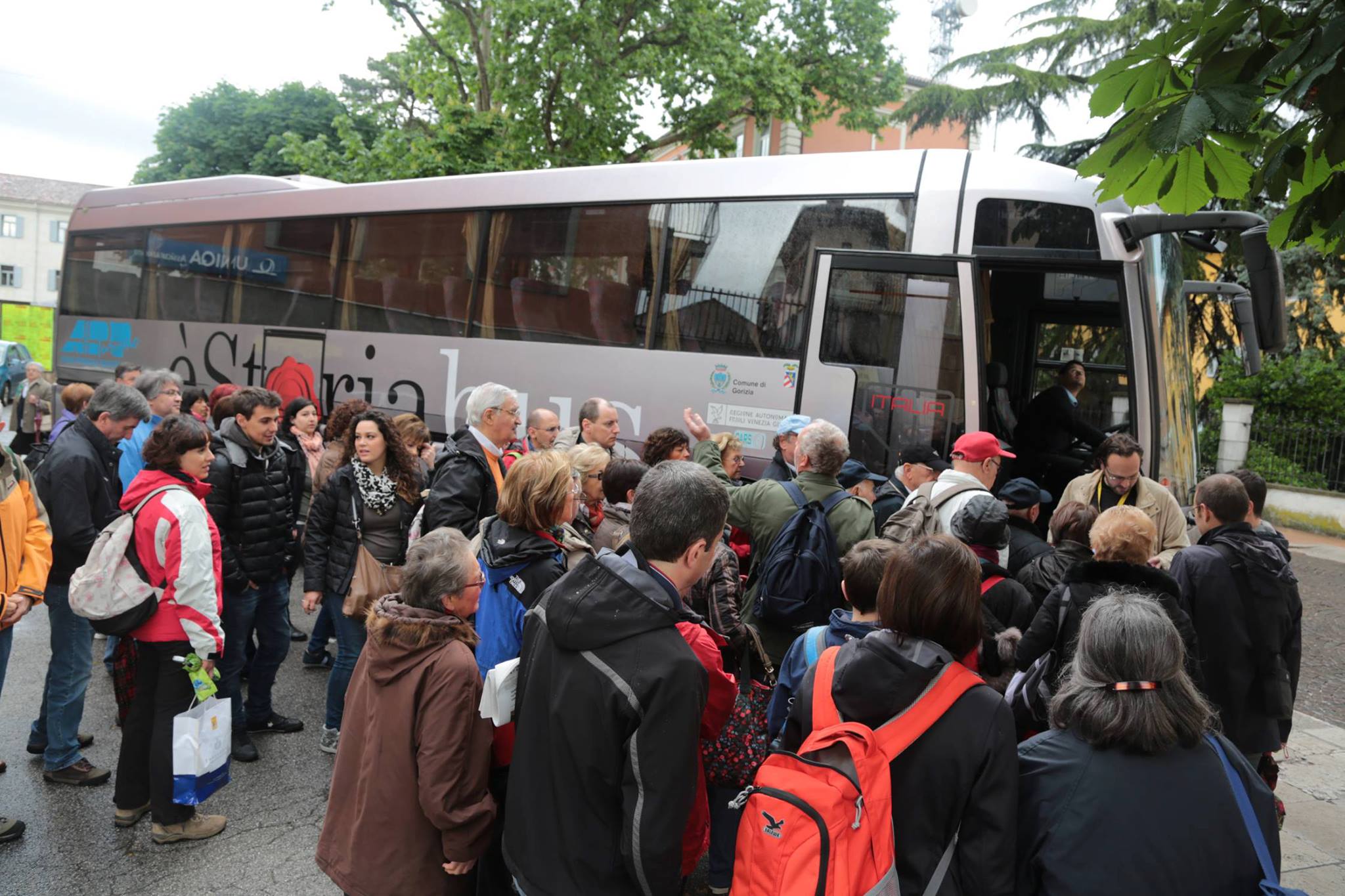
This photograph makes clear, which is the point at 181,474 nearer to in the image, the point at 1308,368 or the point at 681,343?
the point at 681,343

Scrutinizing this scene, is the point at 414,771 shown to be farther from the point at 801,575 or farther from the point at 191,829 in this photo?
the point at 191,829

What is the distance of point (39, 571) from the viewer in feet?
13.6

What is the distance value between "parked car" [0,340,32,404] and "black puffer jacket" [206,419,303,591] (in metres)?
16.6

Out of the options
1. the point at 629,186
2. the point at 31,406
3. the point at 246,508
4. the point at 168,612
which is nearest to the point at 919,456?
the point at 246,508

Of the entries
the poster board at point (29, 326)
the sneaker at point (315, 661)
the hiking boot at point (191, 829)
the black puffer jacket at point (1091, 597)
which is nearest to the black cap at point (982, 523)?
the black puffer jacket at point (1091, 597)

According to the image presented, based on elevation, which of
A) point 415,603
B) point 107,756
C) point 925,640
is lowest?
point 107,756

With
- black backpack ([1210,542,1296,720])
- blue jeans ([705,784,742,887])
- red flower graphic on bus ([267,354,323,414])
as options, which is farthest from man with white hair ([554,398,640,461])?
red flower graphic on bus ([267,354,323,414])

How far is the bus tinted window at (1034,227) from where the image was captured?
6480 mm

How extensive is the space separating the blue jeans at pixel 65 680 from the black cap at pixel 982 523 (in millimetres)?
3977

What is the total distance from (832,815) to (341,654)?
3673 millimetres

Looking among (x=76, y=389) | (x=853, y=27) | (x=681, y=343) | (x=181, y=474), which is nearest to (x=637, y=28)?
(x=853, y=27)

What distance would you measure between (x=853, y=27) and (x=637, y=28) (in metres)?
4.53

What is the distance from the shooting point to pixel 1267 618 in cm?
406

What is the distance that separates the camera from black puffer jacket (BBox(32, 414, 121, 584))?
455 cm
